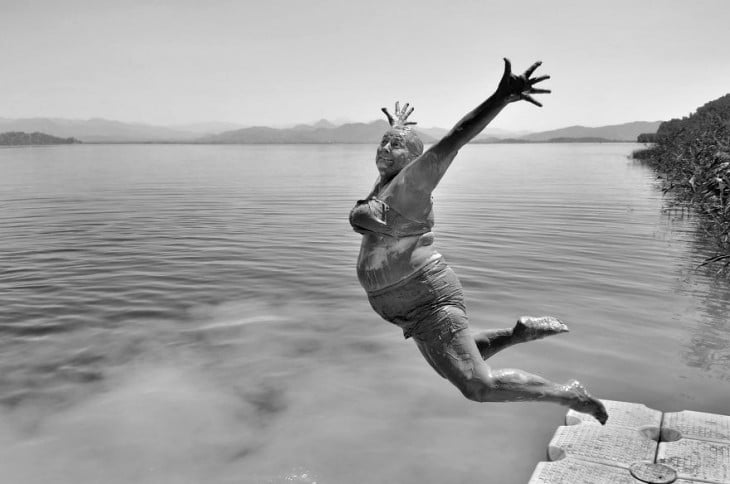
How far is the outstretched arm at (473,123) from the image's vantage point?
13.3 feet

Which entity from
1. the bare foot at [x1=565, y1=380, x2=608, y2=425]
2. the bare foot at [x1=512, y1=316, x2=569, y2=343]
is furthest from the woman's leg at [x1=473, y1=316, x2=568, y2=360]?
the bare foot at [x1=565, y1=380, x2=608, y2=425]

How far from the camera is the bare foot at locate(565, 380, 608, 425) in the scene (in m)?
4.47

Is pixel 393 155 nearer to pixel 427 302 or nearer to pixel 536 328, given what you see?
pixel 427 302

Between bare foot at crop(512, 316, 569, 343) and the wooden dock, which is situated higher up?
bare foot at crop(512, 316, 569, 343)

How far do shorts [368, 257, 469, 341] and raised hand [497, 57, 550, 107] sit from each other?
1278 millimetres

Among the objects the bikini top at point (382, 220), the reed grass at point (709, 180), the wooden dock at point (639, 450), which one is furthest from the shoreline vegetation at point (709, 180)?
the bikini top at point (382, 220)

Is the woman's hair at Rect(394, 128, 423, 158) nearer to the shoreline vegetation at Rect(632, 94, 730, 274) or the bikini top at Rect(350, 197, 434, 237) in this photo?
the bikini top at Rect(350, 197, 434, 237)

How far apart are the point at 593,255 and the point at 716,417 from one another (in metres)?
11.2

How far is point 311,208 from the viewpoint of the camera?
2944 cm

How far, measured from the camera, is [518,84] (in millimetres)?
4039

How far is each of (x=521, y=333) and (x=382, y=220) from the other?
1.47m

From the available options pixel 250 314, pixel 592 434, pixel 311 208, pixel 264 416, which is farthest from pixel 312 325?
pixel 311 208

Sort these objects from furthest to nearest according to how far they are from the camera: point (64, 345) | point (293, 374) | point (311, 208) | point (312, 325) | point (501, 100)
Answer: point (311, 208)
point (312, 325)
point (64, 345)
point (293, 374)
point (501, 100)

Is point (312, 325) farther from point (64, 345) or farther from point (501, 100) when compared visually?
point (501, 100)
